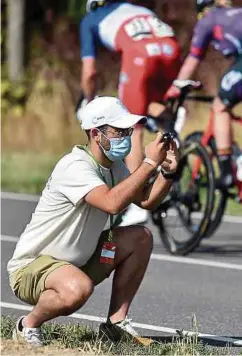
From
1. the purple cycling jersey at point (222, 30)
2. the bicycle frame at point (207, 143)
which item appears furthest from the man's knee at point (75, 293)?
the purple cycling jersey at point (222, 30)

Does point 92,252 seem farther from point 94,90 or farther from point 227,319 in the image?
point 94,90

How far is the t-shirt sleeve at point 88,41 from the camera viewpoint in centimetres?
1199

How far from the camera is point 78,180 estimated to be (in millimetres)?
7352

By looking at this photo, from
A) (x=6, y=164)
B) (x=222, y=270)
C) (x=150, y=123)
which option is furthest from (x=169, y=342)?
(x=6, y=164)

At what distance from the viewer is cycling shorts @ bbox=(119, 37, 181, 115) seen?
39.1 feet

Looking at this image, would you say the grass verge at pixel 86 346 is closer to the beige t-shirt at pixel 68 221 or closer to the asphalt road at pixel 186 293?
the beige t-shirt at pixel 68 221

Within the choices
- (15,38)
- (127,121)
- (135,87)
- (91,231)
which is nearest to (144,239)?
(91,231)

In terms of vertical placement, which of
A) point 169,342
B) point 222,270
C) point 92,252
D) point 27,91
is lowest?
point 27,91

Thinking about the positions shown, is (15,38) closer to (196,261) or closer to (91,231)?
(196,261)

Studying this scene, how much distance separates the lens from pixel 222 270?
1074cm

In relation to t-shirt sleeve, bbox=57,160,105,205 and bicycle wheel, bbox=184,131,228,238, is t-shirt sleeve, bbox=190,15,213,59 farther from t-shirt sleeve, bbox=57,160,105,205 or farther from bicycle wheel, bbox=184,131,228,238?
t-shirt sleeve, bbox=57,160,105,205

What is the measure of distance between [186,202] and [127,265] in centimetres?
369

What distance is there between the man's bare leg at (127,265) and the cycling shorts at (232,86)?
3.65 meters

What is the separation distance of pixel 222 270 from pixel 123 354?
3588 mm
